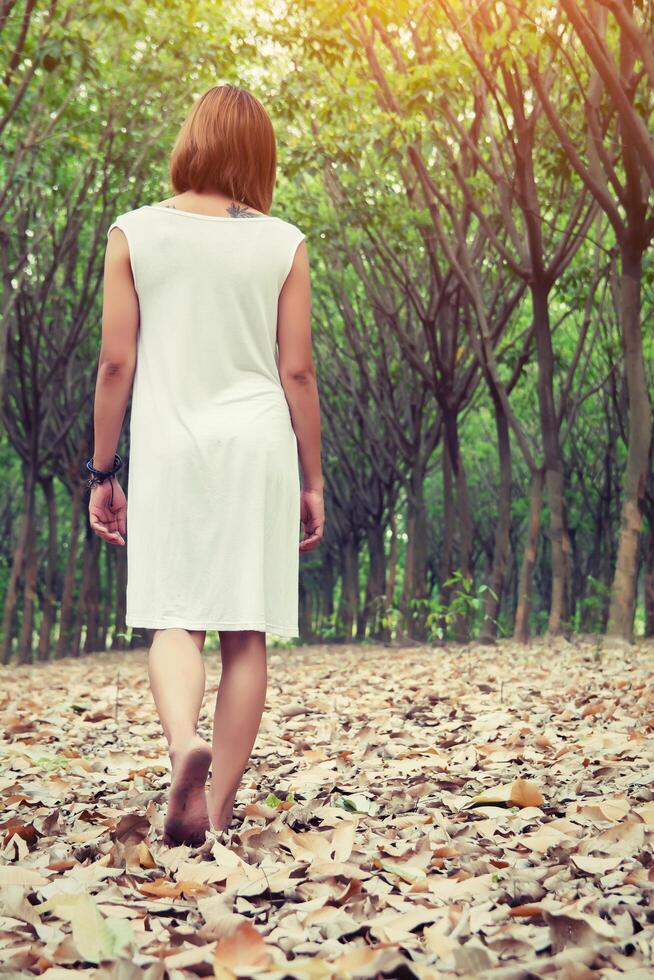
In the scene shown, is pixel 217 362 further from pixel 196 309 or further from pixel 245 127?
pixel 245 127

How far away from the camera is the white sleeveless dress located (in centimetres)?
289

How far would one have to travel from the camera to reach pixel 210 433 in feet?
9.55

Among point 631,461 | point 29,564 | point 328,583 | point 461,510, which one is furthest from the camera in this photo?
point 328,583

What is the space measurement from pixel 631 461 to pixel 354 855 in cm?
822

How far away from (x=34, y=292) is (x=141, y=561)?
543 inches

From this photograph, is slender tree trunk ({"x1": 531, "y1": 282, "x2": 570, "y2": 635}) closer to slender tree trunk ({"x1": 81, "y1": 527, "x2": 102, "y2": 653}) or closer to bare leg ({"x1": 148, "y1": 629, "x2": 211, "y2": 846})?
bare leg ({"x1": 148, "y1": 629, "x2": 211, "y2": 846})

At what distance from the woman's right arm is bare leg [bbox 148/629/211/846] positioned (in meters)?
0.49

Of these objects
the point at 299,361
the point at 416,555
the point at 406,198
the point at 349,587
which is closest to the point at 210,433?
the point at 299,361

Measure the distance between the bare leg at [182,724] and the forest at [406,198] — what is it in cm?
225

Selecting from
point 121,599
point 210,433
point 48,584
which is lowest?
point 121,599

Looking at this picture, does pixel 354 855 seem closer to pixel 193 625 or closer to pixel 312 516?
pixel 193 625

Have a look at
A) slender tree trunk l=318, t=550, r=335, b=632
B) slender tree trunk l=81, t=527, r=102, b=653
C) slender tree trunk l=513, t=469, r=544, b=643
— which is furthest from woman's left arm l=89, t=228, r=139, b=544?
slender tree trunk l=318, t=550, r=335, b=632

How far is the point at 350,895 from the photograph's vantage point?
236cm

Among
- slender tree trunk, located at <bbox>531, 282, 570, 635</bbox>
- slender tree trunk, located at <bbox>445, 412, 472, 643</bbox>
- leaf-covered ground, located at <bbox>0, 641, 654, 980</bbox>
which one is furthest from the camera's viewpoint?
slender tree trunk, located at <bbox>445, 412, 472, 643</bbox>
